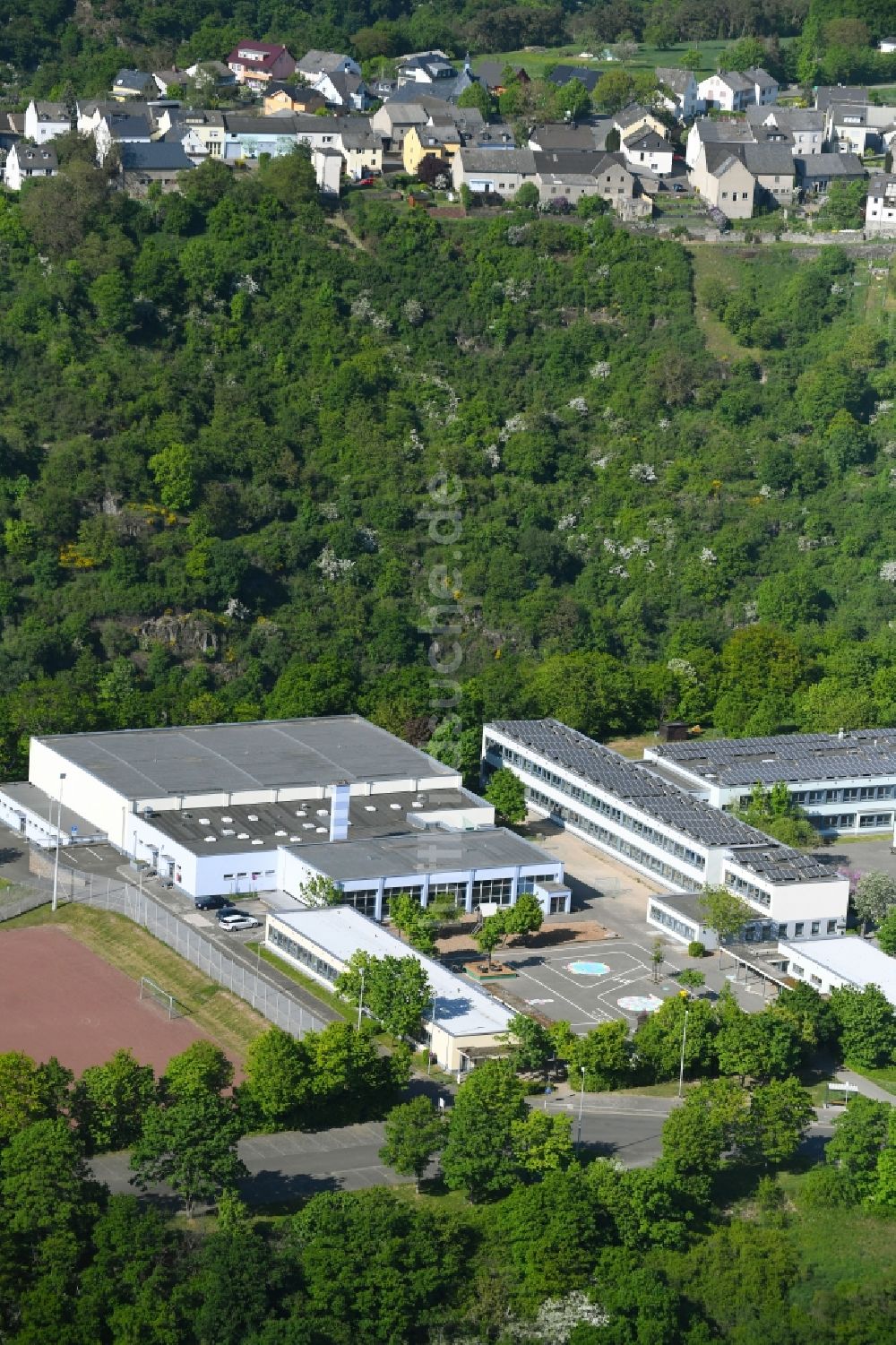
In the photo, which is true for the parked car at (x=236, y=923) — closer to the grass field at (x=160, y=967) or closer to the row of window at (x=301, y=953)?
the row of window at (x=301, y=953)

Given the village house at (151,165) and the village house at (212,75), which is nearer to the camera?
the village house at (151,165)

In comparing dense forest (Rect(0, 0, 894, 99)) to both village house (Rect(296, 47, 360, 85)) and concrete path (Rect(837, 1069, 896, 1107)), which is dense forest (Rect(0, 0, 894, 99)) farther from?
concrete path (Rect(837, 1069, 896, 1107))

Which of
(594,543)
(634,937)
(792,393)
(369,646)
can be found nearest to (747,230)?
(792,393)

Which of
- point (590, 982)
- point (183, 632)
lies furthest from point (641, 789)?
point (183, 632)

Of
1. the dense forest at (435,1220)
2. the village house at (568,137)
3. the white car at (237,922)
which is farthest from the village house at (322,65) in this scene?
the dense forest at (435,1220)

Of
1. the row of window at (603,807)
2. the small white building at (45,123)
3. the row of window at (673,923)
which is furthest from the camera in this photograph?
the small white building at (45,123)

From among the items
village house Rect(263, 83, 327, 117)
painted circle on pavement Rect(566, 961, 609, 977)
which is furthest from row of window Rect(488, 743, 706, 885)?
village house Rect(263, 83, 327, 117)

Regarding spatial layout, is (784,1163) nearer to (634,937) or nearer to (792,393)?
(634,937)
